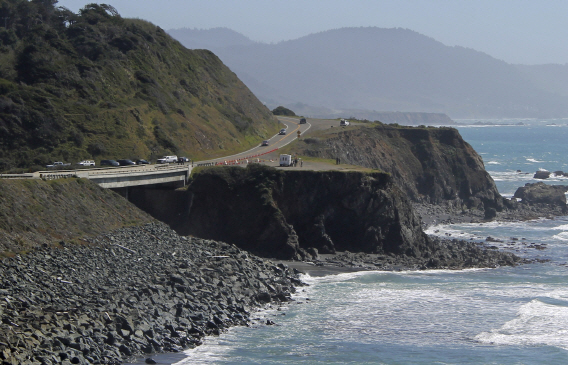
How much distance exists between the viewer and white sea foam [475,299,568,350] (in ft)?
117

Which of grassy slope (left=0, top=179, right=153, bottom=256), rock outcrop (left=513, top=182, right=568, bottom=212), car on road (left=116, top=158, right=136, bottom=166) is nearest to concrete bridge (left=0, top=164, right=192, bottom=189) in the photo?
car on road (left=116, top=158, right=136, bottom=166)

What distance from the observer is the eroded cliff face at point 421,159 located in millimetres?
87000

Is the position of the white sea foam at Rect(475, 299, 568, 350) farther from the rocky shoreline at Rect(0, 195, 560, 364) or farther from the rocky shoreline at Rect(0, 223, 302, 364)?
the rocky shoreline at Rect(0, 223, 302, 364)

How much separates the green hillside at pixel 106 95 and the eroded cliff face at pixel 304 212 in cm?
1194

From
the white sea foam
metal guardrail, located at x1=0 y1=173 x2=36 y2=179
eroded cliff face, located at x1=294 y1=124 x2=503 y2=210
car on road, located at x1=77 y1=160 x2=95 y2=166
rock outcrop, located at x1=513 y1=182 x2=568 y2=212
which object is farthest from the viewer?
rock outcrop, located at x1=513 y1=182 x2=568 y2=212

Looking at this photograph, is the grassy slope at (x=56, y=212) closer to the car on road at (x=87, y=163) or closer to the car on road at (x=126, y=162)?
the car on road at (x=87, y=163)

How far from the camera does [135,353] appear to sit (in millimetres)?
30531

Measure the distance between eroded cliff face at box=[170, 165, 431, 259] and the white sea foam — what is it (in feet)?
53.6

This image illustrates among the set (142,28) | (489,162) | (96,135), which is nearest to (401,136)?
(142,28)

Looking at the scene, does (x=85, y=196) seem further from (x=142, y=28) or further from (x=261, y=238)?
(x=142, y=28)

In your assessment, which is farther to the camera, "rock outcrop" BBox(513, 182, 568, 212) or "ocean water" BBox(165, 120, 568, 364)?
"rock outcrop" BBox(513, 182, 568, 212)

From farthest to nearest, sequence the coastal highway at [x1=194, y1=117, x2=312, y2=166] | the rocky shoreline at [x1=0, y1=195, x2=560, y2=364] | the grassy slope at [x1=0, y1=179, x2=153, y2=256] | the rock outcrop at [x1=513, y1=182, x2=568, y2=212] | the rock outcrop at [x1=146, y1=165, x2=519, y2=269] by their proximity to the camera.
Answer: the rock outcrop at [x1=513, y1=182, x2=568, y2=212]
the coastal highway at [x1=194, y1=117, x2=312, y2=166]
the rock outcrop at [x1=146, y1=165, x2=519, y2=269]
the grassy slope at [x1=0, y1=179, x2=153, y2=256]
the rocky shoreline at [x1=0, y1=195, x2=560, y2=364]

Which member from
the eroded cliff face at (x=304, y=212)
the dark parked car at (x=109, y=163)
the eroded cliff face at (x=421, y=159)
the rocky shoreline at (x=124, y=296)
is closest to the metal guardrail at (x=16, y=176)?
the rocky shoreline at (x=124, y=296)

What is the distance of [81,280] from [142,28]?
67617 millimetres
